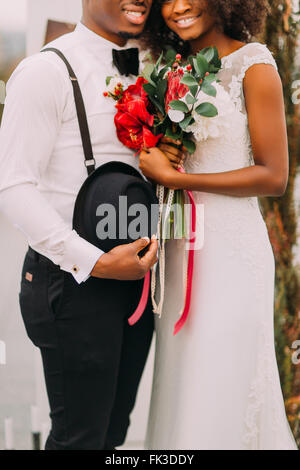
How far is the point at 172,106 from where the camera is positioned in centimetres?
154

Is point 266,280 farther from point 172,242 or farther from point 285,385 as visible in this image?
point 285,385

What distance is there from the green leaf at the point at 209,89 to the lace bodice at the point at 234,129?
0.15m

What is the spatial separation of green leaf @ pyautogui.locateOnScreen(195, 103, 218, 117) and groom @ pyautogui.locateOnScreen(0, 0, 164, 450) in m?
0.30

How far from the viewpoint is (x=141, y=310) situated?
5.67 ft

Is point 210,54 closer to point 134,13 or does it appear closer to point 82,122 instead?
point 134,13

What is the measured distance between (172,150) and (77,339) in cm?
70

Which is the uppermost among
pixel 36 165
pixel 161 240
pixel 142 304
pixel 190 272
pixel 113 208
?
pixel 36 165

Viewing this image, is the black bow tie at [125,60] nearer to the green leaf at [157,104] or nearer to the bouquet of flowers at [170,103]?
the bouquet of flowers at [170,103]

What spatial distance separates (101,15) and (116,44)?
0.36 ft

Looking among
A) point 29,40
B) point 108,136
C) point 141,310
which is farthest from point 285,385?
point 29,40

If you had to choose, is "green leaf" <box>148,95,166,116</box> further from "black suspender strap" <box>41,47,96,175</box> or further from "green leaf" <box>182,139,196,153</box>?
"black suspender strap" <box>41,47,96,175</box>

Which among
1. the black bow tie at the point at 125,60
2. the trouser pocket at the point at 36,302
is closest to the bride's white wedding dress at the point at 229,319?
the black bow tie at the point at 125,60

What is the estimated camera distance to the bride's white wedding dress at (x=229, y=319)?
5.63ft

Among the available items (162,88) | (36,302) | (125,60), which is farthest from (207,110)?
(36,302)
